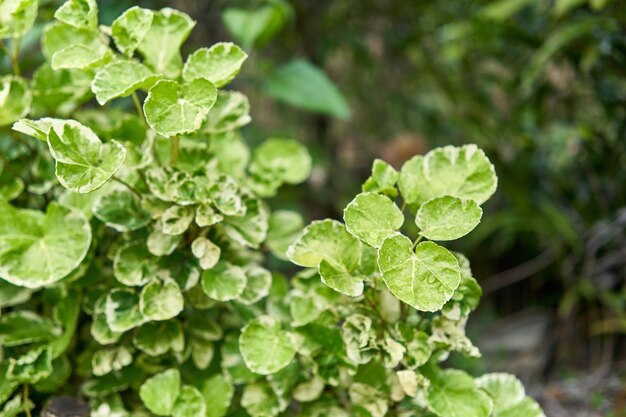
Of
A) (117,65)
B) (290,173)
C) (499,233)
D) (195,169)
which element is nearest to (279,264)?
(499,233)

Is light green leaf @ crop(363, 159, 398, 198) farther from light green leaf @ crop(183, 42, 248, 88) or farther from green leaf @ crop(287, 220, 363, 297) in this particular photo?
light green leaf @ crop(183, 42, 248, 88)

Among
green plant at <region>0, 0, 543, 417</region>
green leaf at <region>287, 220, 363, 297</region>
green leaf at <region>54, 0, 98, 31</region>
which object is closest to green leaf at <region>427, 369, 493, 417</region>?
green plant at <region>0, 0, 543, 417</region>

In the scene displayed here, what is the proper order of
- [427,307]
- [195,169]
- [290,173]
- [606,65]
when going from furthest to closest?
1. [606,65]
2. [290,173]
3. [195,169]
4. [427,307]

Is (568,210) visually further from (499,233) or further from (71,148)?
(71,148)

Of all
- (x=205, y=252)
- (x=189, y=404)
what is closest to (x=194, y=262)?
(x=205, y=252)

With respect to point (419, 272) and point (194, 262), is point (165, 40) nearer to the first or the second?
point (194, 262)

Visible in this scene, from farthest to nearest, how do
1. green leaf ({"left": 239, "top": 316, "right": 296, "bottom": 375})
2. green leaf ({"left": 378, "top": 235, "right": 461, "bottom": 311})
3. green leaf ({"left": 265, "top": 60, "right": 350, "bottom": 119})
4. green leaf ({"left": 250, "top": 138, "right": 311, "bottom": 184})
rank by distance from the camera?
green leaf ({"left": 265, "top": 60, "right": 350, "bottom": 119}) < green leaf ({"left": 250, "top": 138, "right": 311, "bottom": 184}) < green leaf ({"left": 239, "top": 316, "right": 296, "bottom": 375}) < green leaf ({"left": 378, "top": 235, "right": 461, "bottom": 311})
